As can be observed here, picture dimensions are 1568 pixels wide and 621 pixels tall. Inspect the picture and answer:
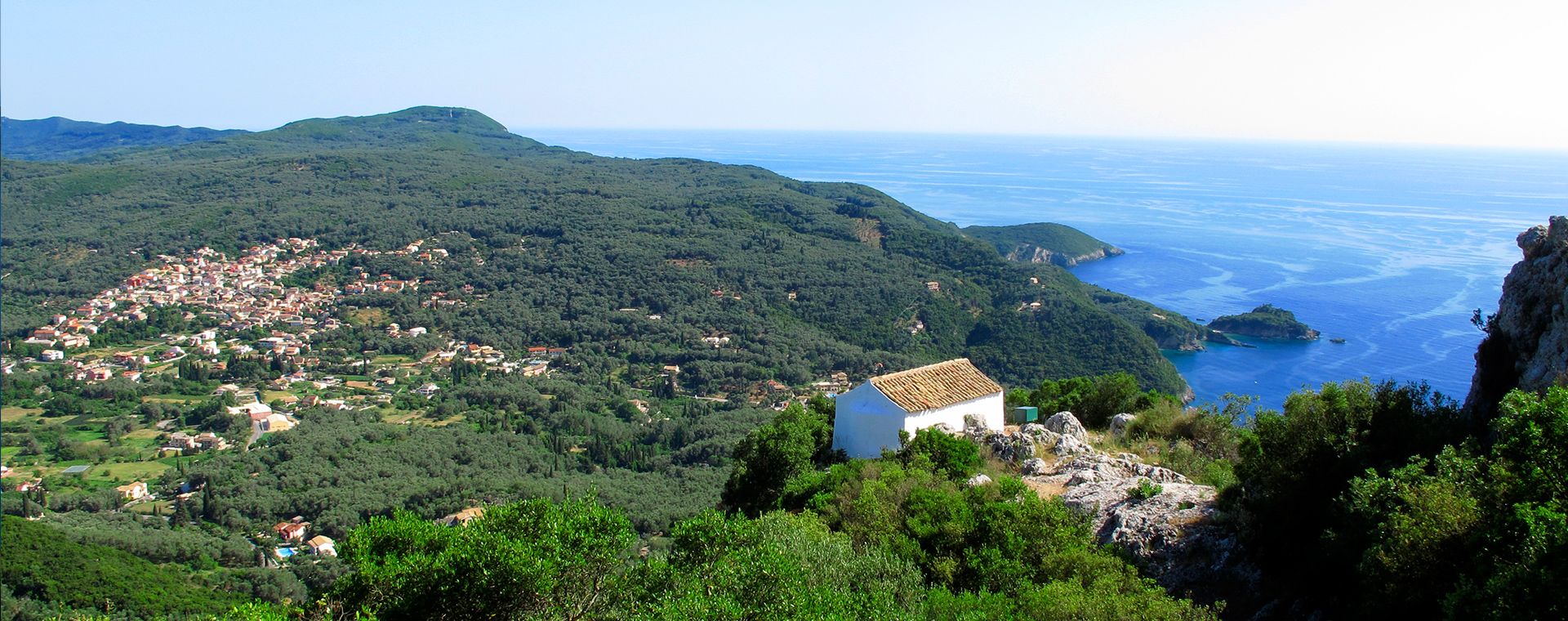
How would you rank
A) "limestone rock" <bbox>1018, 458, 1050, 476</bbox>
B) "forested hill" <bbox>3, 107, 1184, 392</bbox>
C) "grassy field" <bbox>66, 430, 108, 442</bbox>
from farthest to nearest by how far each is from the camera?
"forested hill" <bbox>3, 107, 1184, 392</bbox> → "grassy field" <bbox>66, 430, 108, 442</bbox> → "limestone rock" <bbox>1018, 458, 1050, 476</bbox>

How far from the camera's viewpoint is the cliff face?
835 cm

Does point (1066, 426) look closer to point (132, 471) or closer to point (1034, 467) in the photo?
point (1034, 467)

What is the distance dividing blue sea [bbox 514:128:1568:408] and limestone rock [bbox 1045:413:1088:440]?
5.22 m

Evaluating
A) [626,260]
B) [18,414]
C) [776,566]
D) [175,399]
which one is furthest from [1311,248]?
[18,414]

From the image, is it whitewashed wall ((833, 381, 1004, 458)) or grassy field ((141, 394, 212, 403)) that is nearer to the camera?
whitewashed wall ((833, 381, 1004, 458))

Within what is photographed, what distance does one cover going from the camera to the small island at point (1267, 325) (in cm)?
5744

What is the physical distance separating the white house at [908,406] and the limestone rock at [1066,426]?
48.1 inches

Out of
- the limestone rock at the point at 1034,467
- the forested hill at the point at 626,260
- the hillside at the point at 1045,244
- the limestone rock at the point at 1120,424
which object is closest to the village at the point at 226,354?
the forested hill at the point at 626,260

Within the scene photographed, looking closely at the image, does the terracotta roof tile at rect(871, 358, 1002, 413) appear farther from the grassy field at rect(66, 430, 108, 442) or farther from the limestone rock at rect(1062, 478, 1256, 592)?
the grassy field at rect(66, 430, 108, 442)

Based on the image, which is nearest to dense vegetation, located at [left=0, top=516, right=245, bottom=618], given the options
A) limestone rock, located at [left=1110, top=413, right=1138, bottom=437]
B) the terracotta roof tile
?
the terracotta roof tile

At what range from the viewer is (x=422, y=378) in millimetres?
58250

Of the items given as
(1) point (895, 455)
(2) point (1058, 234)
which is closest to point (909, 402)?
(1) point (895, 455)

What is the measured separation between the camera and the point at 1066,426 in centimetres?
1647

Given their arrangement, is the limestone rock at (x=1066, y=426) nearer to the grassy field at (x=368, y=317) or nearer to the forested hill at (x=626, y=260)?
the forested hill at (x=626, y=260)
